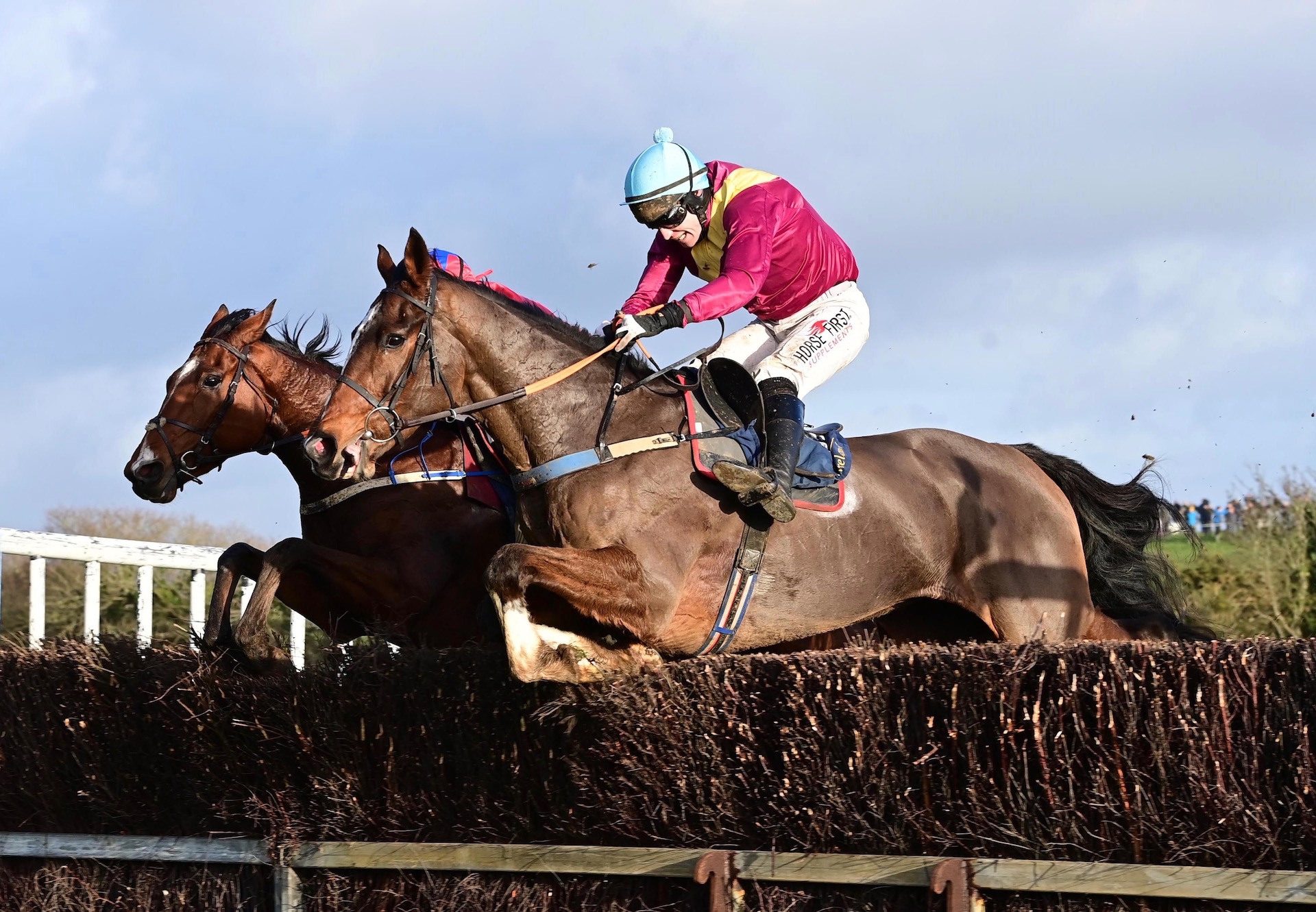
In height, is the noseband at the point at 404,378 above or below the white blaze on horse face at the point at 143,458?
below

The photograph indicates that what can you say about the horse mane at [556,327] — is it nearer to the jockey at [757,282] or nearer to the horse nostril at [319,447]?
the jockey at [757,282]

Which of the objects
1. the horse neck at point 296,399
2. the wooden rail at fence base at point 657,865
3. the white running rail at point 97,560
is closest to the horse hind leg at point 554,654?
the wooden rail at fence base at point 657,865

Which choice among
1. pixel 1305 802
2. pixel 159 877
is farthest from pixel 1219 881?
pixel 159 877

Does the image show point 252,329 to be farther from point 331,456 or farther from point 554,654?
point 554,654

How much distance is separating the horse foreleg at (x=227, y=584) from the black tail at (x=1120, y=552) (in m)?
3.31

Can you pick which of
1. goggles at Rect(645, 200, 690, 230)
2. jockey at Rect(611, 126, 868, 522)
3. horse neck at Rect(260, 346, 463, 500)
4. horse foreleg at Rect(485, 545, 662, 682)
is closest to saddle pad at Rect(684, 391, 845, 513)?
jockey at Rect(611, 126, 868, 522)

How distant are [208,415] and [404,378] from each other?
6.77 ft

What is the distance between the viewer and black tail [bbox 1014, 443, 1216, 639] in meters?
6.63

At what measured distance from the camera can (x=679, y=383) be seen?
5.35 metres

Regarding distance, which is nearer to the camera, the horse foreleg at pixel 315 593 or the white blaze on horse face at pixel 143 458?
the horse foreleg at pixel 315 593

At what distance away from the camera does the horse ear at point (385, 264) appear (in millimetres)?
5270

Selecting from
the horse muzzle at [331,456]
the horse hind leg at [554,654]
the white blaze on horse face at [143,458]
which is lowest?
the horse hind leg at [554,654]

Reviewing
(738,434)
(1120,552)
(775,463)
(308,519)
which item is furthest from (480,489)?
(1120,552)

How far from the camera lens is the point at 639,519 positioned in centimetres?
493
